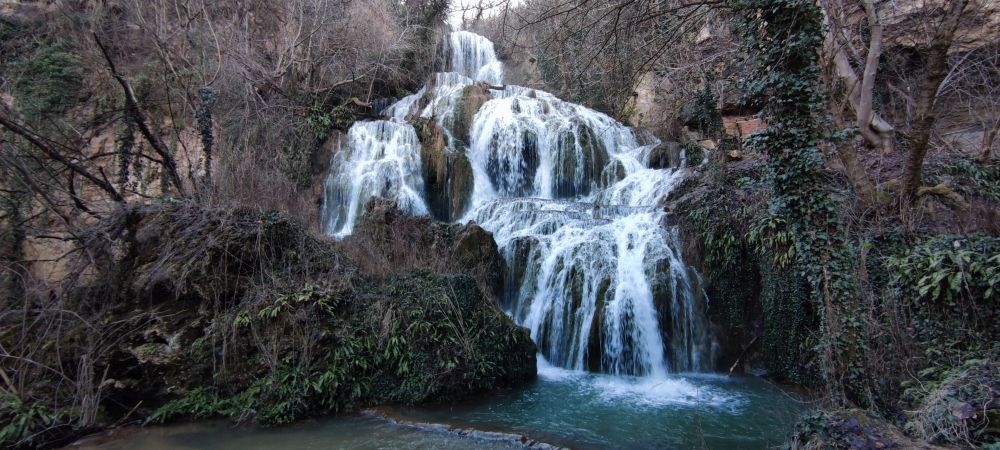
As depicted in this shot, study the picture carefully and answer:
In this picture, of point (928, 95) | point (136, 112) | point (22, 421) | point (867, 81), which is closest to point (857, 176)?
point (928, 95)

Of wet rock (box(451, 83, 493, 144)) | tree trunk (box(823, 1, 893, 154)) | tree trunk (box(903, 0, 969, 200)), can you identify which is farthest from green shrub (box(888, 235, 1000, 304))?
wet rock (box(451, 83, 493, 144))

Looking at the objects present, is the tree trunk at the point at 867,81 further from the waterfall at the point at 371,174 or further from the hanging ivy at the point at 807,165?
the waterfall at the point at 371,174

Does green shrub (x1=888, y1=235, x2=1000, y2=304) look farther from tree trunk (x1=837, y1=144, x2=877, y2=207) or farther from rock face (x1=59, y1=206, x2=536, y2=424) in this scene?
rock face (x1=59, y1=206, x2=536, y2=424)

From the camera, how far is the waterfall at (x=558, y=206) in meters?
8.62

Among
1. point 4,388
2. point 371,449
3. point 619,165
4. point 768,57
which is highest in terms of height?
point 619,165

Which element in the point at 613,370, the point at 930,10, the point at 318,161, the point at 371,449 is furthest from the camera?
the point at 318,161

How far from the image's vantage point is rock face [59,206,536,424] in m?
6.27

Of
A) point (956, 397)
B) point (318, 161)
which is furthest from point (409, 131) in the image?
point (956, 397)

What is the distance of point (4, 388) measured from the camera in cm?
550

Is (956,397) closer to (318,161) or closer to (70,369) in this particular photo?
(70,369)

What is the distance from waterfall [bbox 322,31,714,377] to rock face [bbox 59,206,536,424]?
5.32 feet

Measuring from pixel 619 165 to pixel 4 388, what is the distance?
13.4m

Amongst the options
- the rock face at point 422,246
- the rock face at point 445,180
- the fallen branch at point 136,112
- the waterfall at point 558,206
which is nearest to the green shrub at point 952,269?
the waterfall at point 558,206

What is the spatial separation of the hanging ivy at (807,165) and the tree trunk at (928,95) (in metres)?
1.71
